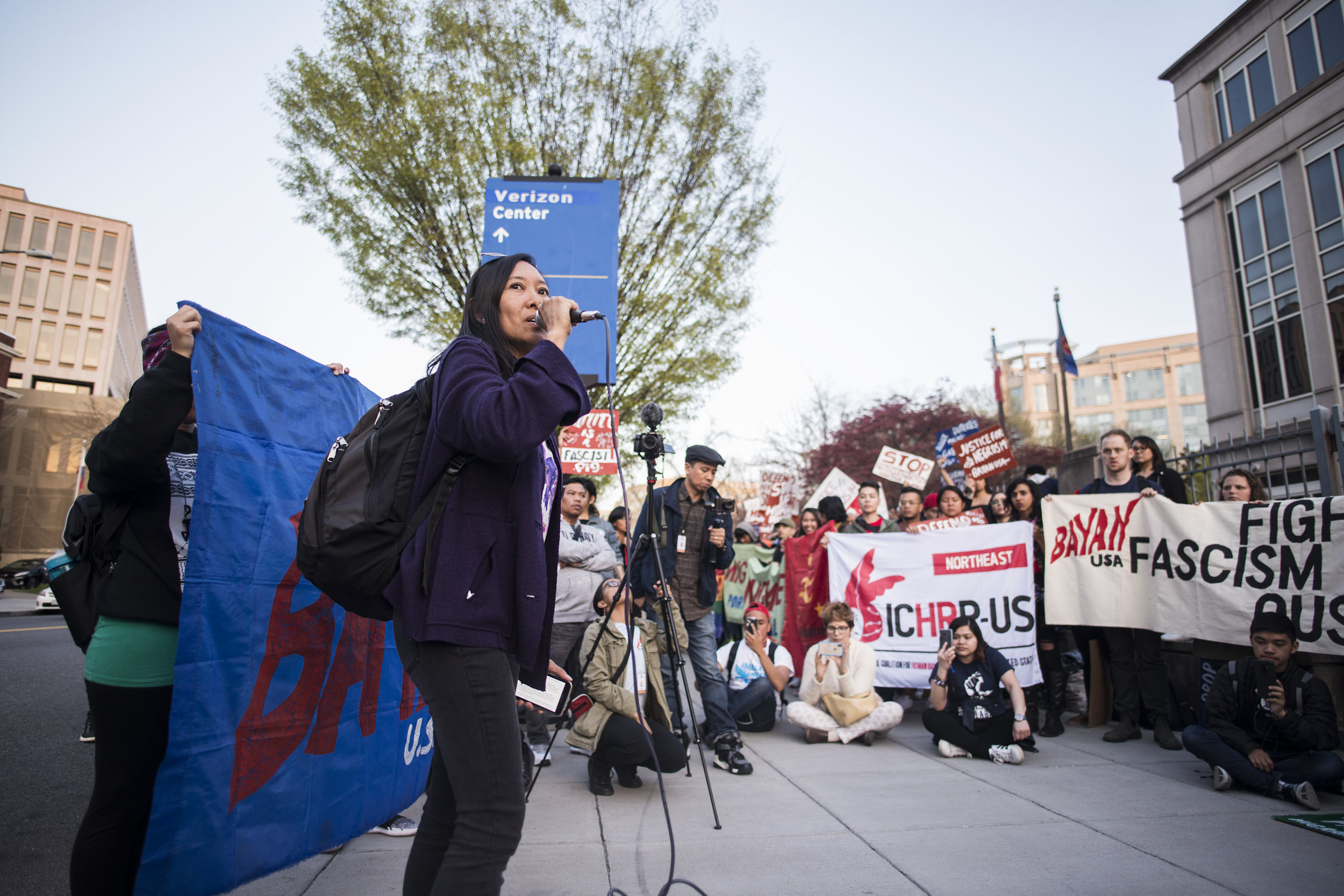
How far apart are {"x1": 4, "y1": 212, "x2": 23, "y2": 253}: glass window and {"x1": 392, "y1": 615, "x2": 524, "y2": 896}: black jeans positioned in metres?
77.6

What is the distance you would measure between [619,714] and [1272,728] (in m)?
3.58

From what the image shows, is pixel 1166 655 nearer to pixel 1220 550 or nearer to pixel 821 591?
pixel 1220 550

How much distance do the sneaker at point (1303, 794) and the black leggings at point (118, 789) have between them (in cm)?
507

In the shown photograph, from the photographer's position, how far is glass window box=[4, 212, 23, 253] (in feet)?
198

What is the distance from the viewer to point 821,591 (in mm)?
8039

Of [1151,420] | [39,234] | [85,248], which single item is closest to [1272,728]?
[39,234]

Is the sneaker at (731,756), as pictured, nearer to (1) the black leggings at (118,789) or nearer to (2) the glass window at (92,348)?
(1) the black leggings at (118,789)

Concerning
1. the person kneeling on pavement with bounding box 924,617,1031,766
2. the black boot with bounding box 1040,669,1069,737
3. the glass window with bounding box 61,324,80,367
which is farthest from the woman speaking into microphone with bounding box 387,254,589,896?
the glass window with bounding box 61,324,80,367

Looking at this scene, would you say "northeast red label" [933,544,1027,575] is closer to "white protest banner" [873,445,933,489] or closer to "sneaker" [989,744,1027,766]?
"sneaker" [989,744,1027,766]

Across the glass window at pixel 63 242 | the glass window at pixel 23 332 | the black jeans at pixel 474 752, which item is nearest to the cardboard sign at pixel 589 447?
the black jeans at pixel 474 752

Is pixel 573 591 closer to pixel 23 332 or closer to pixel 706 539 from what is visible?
pixel 706 539

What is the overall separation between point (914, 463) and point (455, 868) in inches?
395

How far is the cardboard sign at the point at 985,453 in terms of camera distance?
9828 millimetres

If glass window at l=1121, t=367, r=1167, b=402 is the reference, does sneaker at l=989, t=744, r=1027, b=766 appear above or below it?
below
